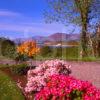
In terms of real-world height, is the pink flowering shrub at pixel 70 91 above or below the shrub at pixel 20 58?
below

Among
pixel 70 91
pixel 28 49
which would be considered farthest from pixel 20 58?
pixel 70 91

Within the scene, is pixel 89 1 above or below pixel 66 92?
above

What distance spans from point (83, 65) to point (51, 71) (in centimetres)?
950

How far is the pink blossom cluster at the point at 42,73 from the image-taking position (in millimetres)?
12545

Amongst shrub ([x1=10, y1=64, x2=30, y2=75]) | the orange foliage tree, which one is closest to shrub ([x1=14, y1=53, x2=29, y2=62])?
the orange foliage tree

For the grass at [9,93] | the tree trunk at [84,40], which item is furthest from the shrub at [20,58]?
the grass at [9,93]

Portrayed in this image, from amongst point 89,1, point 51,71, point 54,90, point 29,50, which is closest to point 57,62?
point 51,71

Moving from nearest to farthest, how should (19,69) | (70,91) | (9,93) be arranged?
(70,91) < (9,93) < (19,69)

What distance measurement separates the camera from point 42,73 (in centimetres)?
1298

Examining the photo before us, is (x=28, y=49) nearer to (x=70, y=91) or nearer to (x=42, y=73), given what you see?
(x=42, y=73)

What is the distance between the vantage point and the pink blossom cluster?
41.2 ft

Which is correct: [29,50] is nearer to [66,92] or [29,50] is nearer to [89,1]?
[89,1]

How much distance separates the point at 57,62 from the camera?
1348 centimetres

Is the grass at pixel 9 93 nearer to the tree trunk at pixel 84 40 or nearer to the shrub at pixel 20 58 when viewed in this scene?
the shrub at pixel 20 58
